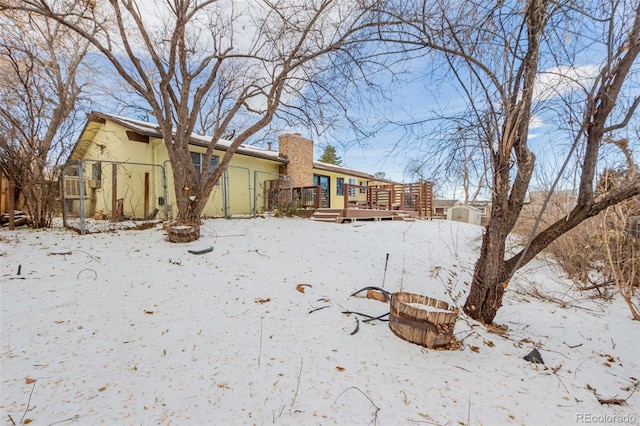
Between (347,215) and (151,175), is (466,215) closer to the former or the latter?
(347,215)

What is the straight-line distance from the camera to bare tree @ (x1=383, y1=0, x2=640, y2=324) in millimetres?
2830

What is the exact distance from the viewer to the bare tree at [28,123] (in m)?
6.55

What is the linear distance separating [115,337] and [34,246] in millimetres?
4465

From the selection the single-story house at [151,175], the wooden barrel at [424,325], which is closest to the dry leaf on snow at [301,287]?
the wooden barrel at [424,325]

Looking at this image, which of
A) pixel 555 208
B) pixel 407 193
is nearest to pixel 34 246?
pixel 555 208

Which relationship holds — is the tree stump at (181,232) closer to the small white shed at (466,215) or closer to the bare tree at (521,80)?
the bare tree at (521,80)

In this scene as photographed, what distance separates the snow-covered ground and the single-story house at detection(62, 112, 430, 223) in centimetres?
459

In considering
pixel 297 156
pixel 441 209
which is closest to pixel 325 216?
pixel 297 156

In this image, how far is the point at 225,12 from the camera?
6.39 metres

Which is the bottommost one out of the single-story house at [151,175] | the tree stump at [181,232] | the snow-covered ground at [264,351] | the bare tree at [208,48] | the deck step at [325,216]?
the snow-covered ground at [264,351]

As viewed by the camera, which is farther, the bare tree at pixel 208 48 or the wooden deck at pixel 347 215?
the wooden deck at pixel 347 215

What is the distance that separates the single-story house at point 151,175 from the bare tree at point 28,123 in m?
0.53

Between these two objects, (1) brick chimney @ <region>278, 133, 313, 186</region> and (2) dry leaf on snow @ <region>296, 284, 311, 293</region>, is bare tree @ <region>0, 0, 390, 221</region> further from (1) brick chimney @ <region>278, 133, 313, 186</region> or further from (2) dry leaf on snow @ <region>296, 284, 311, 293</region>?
(1) brick chimney @ <region>278, 133, 313, 186</region>

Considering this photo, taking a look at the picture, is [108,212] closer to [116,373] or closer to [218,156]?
[218,156]
